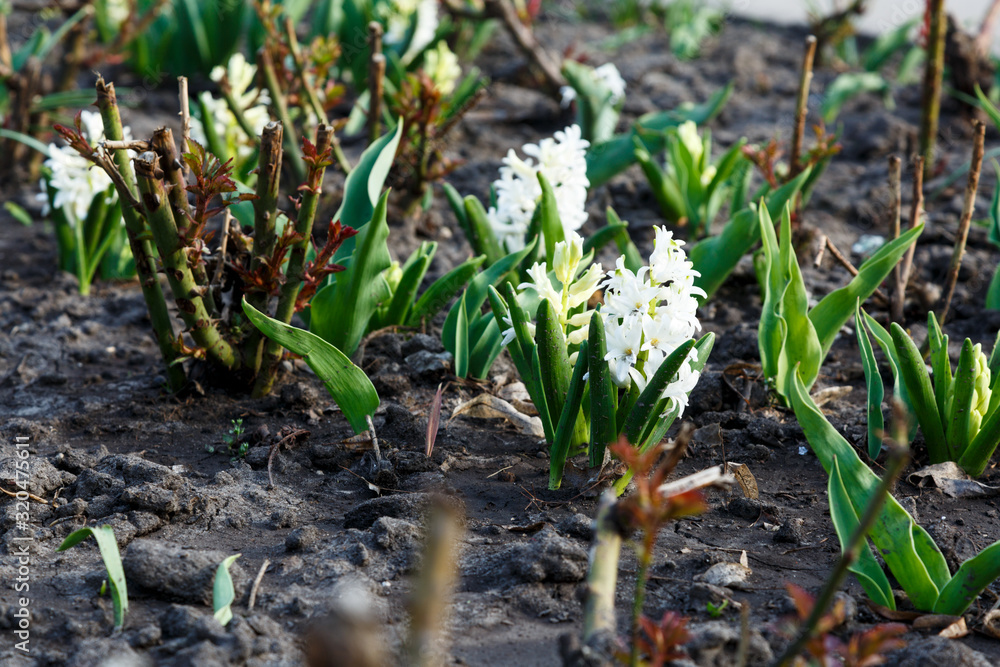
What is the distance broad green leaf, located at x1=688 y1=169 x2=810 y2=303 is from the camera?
2975 millimetres

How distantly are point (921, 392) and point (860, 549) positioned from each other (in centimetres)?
69

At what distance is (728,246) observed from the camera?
119 inches

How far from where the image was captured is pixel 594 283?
1983 mm

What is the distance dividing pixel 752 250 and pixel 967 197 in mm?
977

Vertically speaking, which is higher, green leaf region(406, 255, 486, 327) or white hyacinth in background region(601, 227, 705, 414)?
white hyacinth in background region(601, 227, 705, 414)

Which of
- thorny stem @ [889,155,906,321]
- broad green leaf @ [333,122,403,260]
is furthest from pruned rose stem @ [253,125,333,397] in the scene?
thorny stem @ [889,155,906,321]

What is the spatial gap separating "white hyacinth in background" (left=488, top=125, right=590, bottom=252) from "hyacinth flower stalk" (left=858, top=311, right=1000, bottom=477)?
97 centimetres

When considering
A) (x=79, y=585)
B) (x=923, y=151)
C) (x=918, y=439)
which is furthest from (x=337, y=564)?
(x=923, y=151)

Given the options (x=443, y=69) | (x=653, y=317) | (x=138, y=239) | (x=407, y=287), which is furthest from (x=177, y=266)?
(x=443, y=69)

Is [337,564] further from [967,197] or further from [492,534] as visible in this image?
[967,197]

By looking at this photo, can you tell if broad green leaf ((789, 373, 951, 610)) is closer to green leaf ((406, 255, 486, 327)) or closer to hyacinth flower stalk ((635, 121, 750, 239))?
green leaf ((406, 255, 486, 327))

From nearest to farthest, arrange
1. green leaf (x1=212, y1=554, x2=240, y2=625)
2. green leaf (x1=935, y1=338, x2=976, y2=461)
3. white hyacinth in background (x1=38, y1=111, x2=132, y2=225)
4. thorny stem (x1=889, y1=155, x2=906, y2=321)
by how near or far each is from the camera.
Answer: green leaf (x1=212, y1=554, x2=240, y2=625), green leaf (x1=935, y1=338, x2=976, y2=461), thorny stem (x1=889, y1=155, x2=906, y2=321), white hyacinth in background (x1=38, y1=111, x2=132, y2=225)

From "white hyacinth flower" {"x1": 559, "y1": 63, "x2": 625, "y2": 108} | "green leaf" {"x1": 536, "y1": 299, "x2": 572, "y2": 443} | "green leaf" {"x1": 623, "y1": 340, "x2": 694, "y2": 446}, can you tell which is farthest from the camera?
"white hyacinth flower" {"x1": 559, "y1": 63, "x2": 625, "y2": 108}

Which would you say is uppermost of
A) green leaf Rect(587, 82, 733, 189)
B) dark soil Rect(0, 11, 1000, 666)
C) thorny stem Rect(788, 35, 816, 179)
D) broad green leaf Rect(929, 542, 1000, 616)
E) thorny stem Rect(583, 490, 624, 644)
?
thorny stem Rect(788, 35, 816, 179)
